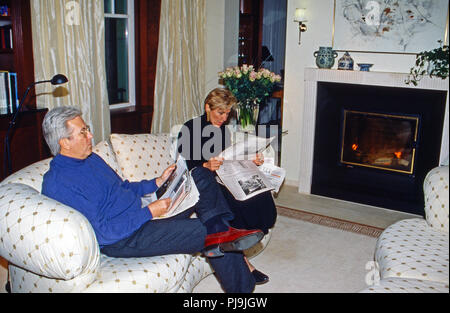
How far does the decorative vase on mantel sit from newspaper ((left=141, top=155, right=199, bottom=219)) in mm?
1525

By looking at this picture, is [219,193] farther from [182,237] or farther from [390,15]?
[390,15]

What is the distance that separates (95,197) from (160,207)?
285 mm

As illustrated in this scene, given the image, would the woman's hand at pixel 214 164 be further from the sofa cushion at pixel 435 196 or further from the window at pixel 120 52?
the window at pixel 120 52

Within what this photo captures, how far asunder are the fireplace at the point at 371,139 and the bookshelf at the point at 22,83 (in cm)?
220

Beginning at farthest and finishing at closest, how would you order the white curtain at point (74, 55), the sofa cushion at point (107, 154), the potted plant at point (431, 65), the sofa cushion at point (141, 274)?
the potted plant at point (431, 65) < the white curtain at point (74, 55) < the sofa cushion at point (107, 154) < the sofa cushion at point (141, 274)

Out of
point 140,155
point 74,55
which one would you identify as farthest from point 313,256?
point 74,55

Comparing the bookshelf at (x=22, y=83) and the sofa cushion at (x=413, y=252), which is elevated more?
the bookshelf at (x=22, y=83)

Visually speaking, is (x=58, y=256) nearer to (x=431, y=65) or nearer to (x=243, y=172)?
(x=243, y=172)

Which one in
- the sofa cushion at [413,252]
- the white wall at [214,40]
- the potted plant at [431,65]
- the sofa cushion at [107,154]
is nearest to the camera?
the sofa cushion at [413,252]

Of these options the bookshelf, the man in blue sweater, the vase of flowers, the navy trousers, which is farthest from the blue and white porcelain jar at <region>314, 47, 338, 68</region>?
the bookshelf

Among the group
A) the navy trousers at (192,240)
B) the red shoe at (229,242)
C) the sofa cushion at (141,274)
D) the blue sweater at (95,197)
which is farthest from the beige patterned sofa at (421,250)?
the blue sweater at (95,197)

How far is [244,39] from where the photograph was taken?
562 cm

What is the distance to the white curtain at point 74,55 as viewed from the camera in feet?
10.2

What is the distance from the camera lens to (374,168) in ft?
12.9
